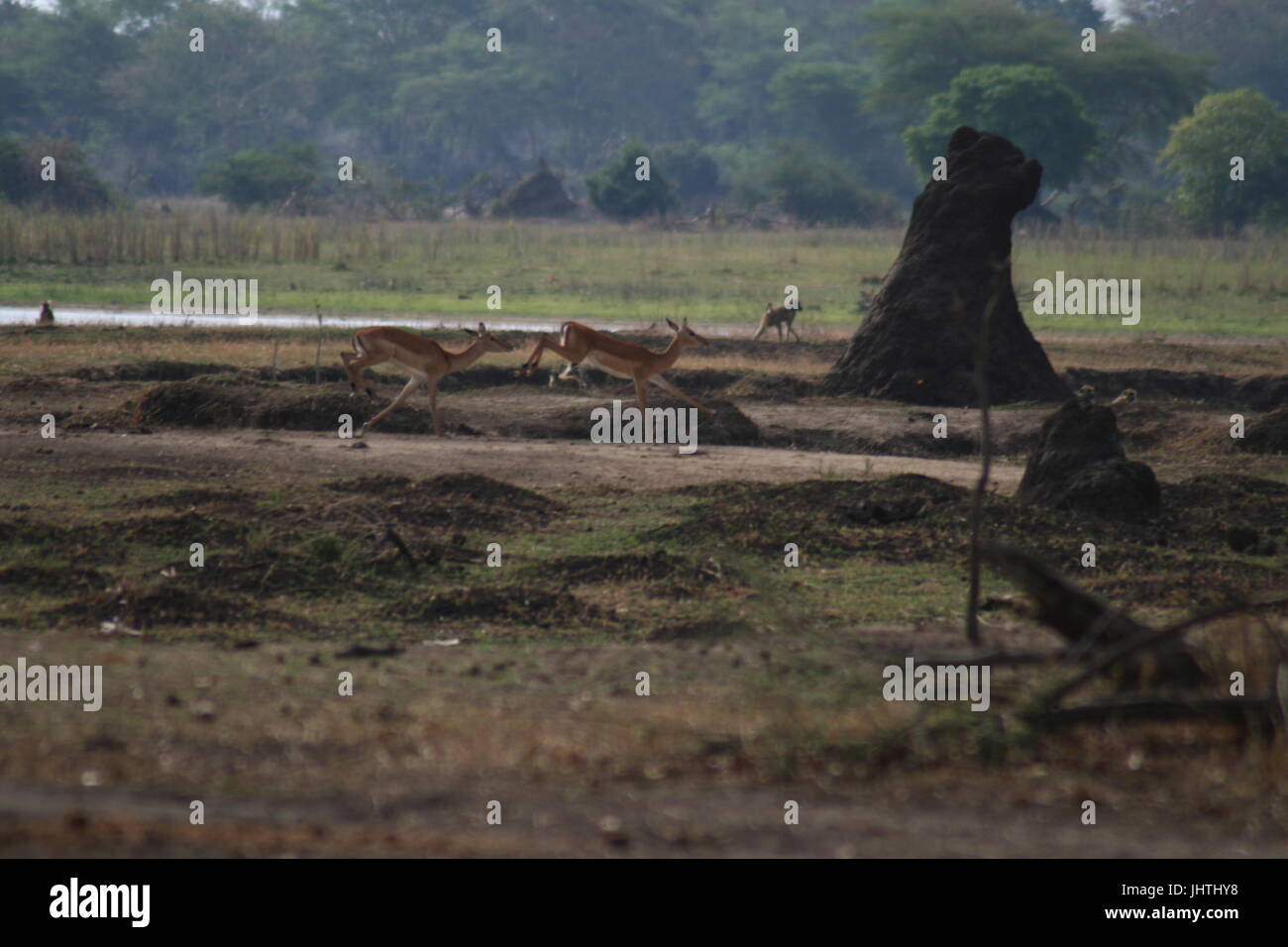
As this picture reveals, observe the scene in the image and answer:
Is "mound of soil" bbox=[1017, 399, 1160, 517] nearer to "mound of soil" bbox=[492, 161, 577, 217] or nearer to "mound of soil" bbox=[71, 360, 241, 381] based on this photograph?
"mound of soil" bbox=[71, 360, 241, 381]

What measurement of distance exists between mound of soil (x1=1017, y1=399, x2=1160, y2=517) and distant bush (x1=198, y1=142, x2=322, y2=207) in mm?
41227

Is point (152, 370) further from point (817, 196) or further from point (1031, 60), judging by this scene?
point (1031, 60)

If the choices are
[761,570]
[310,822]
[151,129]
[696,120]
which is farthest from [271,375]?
[696,120]

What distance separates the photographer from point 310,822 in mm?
4664

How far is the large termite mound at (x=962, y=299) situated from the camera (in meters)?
16.0

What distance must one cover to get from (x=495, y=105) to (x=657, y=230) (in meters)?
22.6

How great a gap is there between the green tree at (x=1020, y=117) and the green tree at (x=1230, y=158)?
2.93 m

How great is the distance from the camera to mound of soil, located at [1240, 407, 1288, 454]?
1405 cm

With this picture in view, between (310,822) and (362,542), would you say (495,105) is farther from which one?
(310,822)

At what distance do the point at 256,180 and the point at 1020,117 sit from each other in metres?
23.5

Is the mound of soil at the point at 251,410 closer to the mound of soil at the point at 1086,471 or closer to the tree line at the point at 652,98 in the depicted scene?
the mound of soil at the point at 1086,471

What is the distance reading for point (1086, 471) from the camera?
11039 mm

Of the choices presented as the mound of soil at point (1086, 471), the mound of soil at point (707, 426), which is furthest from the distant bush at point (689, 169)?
the mound of soil at point (1086, 471)

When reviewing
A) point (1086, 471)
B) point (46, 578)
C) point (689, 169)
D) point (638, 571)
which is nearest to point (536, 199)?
point (689, 169)
